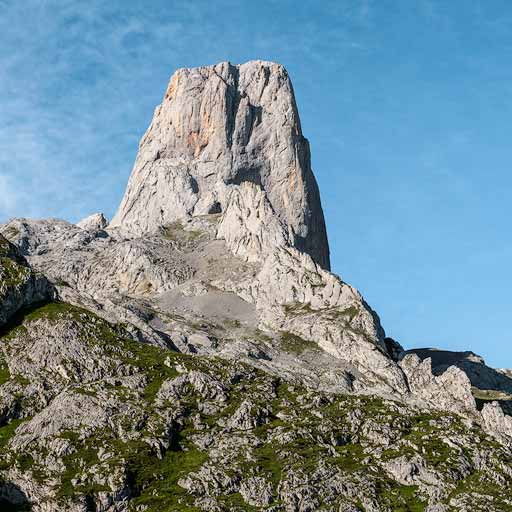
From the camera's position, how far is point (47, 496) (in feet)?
459

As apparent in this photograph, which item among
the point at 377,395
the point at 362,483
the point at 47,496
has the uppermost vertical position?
the point at 377,395

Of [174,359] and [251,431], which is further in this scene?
[174,359]

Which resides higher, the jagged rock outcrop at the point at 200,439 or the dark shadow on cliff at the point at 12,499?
the jagged rock outcrop at the point at 200,439

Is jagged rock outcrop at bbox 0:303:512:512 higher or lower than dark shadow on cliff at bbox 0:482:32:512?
higher

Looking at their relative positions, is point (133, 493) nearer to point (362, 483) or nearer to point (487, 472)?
point (362, 483)

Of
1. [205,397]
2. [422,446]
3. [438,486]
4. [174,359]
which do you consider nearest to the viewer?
[438,486]

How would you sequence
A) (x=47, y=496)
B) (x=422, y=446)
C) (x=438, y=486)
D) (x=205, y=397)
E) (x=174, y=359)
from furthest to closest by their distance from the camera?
(x=174, y=359)
(x=205, y=397)
(x=422, y=446)
(x=438, y=486)
(x=47, y=496)

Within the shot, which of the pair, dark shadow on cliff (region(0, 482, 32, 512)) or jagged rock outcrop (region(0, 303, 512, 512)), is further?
jagged rock outcrop (region(0, 303, 512, 512))

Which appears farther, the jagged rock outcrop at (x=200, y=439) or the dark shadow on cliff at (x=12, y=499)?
the jagged rock outcrop at (x=200, y=439)

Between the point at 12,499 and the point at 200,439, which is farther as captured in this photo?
the point at 200,439

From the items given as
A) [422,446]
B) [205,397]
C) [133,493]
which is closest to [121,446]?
[133,493]

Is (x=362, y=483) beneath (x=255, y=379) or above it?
beneath

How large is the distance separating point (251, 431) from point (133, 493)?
28990 mm

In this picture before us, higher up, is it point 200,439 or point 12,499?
point 200,439
